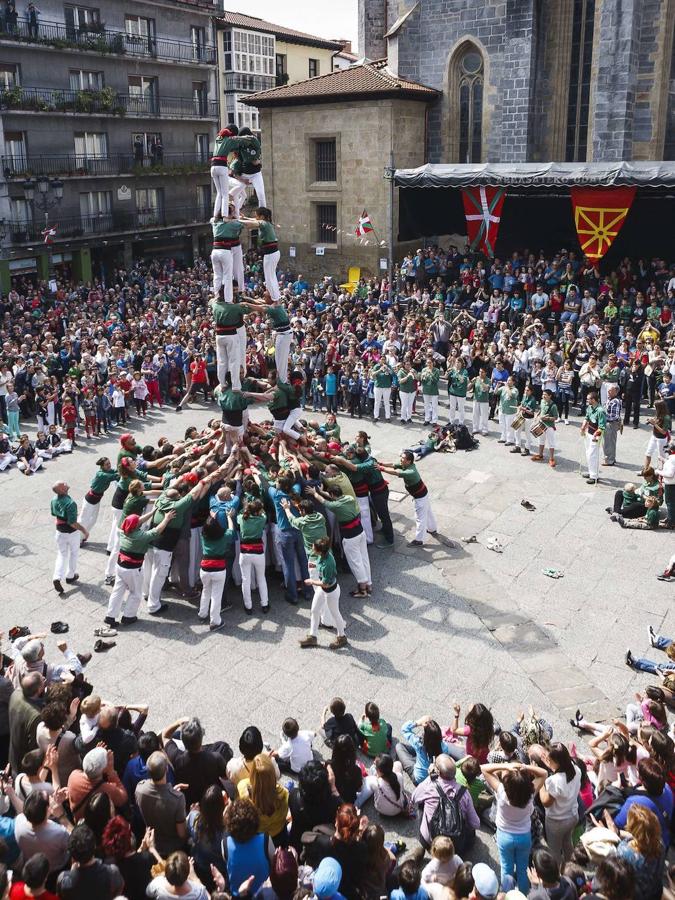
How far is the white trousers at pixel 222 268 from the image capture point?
11742 mm

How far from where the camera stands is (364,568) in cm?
1116

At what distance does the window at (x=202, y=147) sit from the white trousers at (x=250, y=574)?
3370 cm

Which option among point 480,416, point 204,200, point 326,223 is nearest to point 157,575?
point 480,416

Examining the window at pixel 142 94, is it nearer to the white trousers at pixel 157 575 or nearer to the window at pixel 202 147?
the window at pixel 202 147

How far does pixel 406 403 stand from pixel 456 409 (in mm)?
1245

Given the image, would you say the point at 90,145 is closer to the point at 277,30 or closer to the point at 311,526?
the point at 277,30

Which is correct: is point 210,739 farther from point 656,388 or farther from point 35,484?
point 656,388

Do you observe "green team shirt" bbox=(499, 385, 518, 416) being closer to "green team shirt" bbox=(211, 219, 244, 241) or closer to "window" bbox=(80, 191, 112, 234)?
"green team shirt" bbox=(211, 219, 244, 241)

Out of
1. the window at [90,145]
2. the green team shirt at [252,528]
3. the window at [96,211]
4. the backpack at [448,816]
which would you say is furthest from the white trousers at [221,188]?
the window at [90,145]

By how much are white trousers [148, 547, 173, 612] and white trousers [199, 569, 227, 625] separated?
66cm

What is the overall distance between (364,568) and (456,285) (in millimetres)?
16807

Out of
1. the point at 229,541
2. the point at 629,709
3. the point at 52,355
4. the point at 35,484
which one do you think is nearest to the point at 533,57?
the point at 52,355

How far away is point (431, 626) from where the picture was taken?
10.5 metres

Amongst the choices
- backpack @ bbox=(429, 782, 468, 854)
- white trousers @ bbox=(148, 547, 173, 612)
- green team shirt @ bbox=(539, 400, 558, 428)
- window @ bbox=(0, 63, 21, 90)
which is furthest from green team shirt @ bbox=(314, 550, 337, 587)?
window @ bbox=(0, 63, 21, 90)
